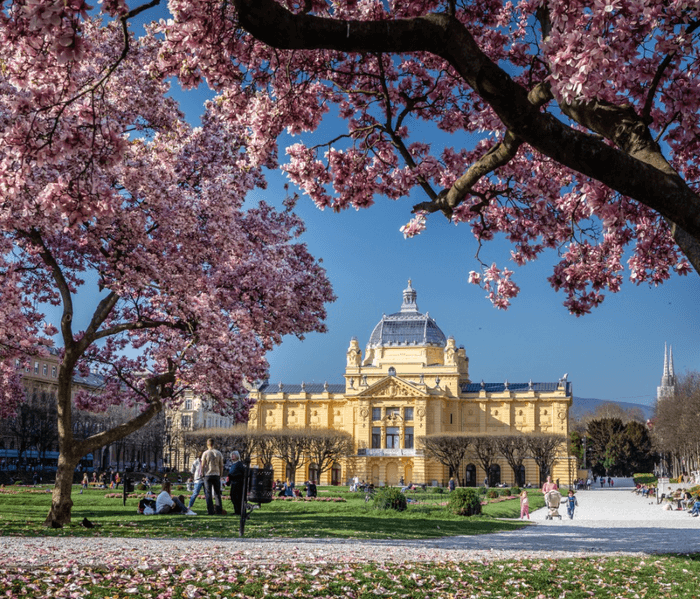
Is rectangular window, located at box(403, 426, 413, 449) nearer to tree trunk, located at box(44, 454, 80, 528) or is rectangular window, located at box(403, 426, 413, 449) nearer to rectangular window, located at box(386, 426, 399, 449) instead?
rectangular window, located at box(386, 426, 399, 449)

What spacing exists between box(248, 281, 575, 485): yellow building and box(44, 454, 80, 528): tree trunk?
70.7 m

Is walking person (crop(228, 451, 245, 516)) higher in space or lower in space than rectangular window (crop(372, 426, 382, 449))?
higher

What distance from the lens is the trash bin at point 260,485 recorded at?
14555 millimetres

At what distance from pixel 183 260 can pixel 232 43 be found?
828 cm

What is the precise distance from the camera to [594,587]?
9.92m

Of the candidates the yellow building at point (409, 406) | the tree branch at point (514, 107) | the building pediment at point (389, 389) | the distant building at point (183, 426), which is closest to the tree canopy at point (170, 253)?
the tree branch at point (514, 107)

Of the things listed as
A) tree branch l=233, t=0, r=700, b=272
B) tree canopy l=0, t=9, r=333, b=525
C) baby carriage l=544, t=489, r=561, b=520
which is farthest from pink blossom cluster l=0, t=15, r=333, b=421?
baby carriage l=544, t=489, r=561, b=520

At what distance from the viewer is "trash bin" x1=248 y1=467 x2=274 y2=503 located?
14.6 meters

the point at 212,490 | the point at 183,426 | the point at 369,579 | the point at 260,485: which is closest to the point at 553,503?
the point at 212,490

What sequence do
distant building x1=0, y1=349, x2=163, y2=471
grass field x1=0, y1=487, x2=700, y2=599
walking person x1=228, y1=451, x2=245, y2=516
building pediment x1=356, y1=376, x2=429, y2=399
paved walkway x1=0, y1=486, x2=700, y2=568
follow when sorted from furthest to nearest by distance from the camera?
1. building pediment x1=356, y1=376, x2=429, y2=399
2. distant building x1=0, y1=349, x2=163, y2=471
3. walking person x1=228, y1=451, x2=245, y2=516
4. paved walkway x1=0, y1=486, x2=700, y2=568
5. grass field x1=0, y1=487, x2=700, y2=599

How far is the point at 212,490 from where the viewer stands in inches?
816

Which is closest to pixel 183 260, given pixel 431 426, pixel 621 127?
pixel 621 127

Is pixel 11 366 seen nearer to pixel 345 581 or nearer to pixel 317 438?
pixel 345 581

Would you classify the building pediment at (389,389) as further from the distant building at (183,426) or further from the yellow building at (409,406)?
the distant building at (183,426)
